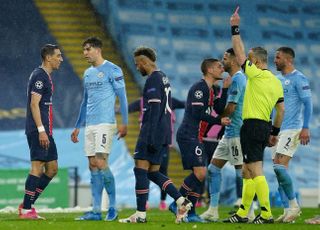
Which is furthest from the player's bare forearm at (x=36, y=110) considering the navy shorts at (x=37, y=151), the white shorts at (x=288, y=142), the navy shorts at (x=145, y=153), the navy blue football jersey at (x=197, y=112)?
the white shorts at (x=288, y=142)

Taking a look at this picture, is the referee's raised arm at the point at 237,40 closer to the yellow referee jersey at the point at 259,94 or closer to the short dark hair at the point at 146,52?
the yellow referee jersey at the point at 259,94

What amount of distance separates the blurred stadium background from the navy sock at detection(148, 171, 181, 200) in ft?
35.0

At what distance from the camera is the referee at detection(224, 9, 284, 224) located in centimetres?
1055

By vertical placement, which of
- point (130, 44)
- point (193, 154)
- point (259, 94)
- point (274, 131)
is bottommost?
point (193, 154)

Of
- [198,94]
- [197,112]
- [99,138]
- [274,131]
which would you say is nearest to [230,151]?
[274,131]

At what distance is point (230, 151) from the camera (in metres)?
11.8

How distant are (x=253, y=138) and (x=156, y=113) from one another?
3.51ft

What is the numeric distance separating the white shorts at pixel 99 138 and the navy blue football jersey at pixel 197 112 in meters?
0.82

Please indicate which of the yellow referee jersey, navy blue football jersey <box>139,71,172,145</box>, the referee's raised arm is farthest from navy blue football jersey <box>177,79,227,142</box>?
the referee's raised arm

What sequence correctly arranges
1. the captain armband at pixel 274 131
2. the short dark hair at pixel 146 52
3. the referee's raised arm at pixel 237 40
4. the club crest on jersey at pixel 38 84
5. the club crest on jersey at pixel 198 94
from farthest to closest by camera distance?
the club crest on jersey at pixel 38 84 < the captain armband at pixel 274 131 < the club crest on jersey at pixel 198 94 < the short dark hair at pixel 146 52 < the referee's raised arm at pixel 237 40

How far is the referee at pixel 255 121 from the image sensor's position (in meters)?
10.5

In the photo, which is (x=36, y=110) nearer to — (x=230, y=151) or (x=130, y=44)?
(x=230, y=151)

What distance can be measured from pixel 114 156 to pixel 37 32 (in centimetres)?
373

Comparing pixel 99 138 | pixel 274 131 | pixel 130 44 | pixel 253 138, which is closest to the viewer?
pixel 253 138
